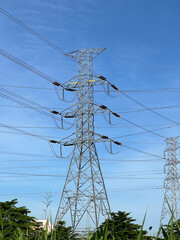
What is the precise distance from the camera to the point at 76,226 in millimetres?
29844

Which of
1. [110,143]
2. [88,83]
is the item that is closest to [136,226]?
[110,143]

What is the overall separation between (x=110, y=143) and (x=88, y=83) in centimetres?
621

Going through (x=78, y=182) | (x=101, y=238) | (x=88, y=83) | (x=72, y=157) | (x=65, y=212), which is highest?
(x=88, y=83)

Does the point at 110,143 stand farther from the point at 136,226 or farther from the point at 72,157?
the point at 136,226

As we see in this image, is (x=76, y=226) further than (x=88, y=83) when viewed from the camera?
No

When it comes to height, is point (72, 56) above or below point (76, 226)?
above

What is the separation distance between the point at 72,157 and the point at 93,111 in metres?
4.59

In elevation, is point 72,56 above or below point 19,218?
above

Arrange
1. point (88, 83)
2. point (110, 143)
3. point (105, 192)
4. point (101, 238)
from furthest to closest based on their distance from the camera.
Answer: point (88, 83) → point (110, 143) → point (105, 192) → point (101, 238)

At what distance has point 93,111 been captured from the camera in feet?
107

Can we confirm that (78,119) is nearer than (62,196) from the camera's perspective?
No

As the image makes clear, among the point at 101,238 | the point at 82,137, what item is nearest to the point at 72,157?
the point at 82,137

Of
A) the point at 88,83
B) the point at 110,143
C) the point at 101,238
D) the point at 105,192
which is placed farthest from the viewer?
the point at 88,83

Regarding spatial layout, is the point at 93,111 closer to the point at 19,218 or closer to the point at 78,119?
the point at 78,119
